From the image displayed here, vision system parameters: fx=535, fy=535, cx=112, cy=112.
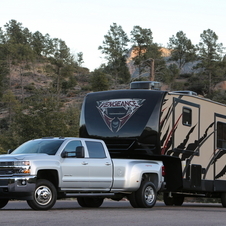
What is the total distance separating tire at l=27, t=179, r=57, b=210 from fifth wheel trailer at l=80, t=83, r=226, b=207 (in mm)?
3310

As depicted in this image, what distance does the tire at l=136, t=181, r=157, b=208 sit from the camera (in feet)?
51.2

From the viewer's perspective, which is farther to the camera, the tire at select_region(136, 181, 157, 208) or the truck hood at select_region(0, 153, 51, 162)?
the tire at select_region(136, 181, 157, 208)

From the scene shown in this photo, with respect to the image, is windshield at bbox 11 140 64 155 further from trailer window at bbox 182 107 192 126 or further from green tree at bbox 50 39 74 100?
green tree at bbox 50 39 74 100

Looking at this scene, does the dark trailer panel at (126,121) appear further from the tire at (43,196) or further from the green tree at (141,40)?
the green tree at (141,40)

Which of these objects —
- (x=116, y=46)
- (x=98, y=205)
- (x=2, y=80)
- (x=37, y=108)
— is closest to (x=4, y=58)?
(x=2, y=80)

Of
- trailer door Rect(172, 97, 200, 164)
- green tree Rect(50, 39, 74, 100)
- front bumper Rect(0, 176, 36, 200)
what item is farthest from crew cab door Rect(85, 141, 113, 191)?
green tree Rect(50, 39, 74, 100)

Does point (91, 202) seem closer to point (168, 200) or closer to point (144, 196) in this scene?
point (144, 196)

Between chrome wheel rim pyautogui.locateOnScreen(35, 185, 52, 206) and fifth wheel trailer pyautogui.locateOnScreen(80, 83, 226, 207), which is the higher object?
fifth wheel trailer pyautogui.locateOnScreen(80, 83, 226, 207)

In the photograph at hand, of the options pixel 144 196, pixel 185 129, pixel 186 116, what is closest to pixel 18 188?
pixel 144 196

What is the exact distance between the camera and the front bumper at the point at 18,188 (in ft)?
43.4

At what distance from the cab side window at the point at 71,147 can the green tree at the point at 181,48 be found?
134837 mm

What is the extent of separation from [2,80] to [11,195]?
106105 mm
